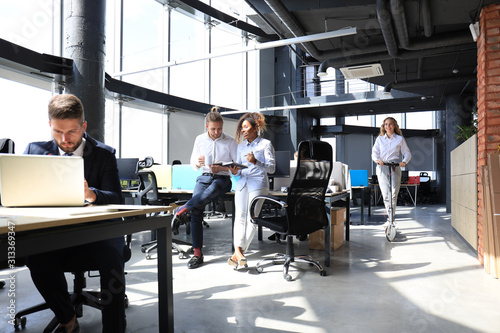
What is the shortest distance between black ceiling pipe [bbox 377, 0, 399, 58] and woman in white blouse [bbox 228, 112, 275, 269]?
8.14ft

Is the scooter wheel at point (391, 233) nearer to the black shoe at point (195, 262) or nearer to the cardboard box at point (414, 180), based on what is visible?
the black shoe at point (195, 262)

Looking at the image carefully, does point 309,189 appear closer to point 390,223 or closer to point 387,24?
point 390,223

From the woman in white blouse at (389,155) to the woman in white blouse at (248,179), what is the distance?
2.33 metres

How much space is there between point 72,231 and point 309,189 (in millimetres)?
2369

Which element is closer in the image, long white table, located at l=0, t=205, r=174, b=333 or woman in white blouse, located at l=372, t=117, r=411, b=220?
long white table, located at l=0, t=205, r=174, b=333

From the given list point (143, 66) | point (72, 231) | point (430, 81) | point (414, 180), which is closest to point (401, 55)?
point (430, 81)

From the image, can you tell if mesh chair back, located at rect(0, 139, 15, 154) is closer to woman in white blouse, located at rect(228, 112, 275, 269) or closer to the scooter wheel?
woman in white blouse, located at rect(228, 112, 275, 269)

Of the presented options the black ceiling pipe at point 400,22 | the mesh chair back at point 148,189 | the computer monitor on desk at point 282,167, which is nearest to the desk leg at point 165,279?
the mesh chair back at point 148,189

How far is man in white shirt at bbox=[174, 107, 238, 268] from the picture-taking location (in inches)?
147

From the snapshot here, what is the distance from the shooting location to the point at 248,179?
3.66 m

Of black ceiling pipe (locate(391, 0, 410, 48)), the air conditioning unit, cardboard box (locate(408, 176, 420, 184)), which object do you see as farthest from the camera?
cardboard box (locate(408, 176, 420, 184))

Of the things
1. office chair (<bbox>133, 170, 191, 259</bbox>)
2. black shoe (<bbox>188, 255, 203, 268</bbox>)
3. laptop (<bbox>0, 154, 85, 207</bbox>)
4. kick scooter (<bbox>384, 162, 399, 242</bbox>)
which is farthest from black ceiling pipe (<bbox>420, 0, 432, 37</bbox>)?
laptop (<bbox>0, 154, 85, 207</bbox>)

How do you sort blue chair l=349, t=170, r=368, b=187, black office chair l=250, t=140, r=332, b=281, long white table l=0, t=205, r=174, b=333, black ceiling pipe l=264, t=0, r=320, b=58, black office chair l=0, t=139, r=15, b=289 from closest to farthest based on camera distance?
long white table l=0, t=205, r=174, b=333 → black office chair l=0, t=139, r=15, b=289 → black office chair l=250, t=140, r=332, b=281 → black ceiling pipe l=264, t=0, r=320, b=58 → blue chair l=349, t=170, r=368, b=187

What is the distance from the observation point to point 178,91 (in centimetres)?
1046
